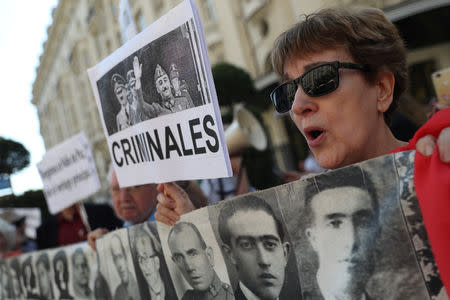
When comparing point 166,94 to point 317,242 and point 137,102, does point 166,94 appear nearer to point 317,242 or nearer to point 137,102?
point 137,102

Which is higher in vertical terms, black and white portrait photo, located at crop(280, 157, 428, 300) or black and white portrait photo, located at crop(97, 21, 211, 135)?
black and white portrait photo, located at crop(97, 21, 211, 135)

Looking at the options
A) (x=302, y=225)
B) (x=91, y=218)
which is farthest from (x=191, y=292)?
(x=91, y=218)

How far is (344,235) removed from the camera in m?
1.11

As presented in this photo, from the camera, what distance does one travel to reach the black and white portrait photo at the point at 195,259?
1474mm

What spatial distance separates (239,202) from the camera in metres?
1.39

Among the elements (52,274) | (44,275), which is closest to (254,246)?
(52,274)

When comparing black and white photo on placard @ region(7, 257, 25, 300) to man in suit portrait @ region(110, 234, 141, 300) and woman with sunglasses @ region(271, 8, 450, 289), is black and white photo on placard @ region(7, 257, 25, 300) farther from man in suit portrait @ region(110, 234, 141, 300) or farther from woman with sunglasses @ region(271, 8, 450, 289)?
woman with sunglasses @ region(271, 8, 450, 289)

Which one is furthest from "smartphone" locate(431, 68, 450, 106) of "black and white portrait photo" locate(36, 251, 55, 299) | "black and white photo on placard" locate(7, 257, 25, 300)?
"black and white photo on placard" locate(7, 257, 25, 300)

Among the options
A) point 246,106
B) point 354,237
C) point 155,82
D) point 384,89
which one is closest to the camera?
point 354,237

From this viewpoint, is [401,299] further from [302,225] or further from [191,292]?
[191,292]

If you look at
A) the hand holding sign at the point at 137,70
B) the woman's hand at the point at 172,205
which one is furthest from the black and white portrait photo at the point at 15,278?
the hand holding sign at the point at 137,70

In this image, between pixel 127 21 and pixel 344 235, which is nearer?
pixel 344 235

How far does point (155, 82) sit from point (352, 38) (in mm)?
673

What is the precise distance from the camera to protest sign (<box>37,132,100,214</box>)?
287 centimetres
